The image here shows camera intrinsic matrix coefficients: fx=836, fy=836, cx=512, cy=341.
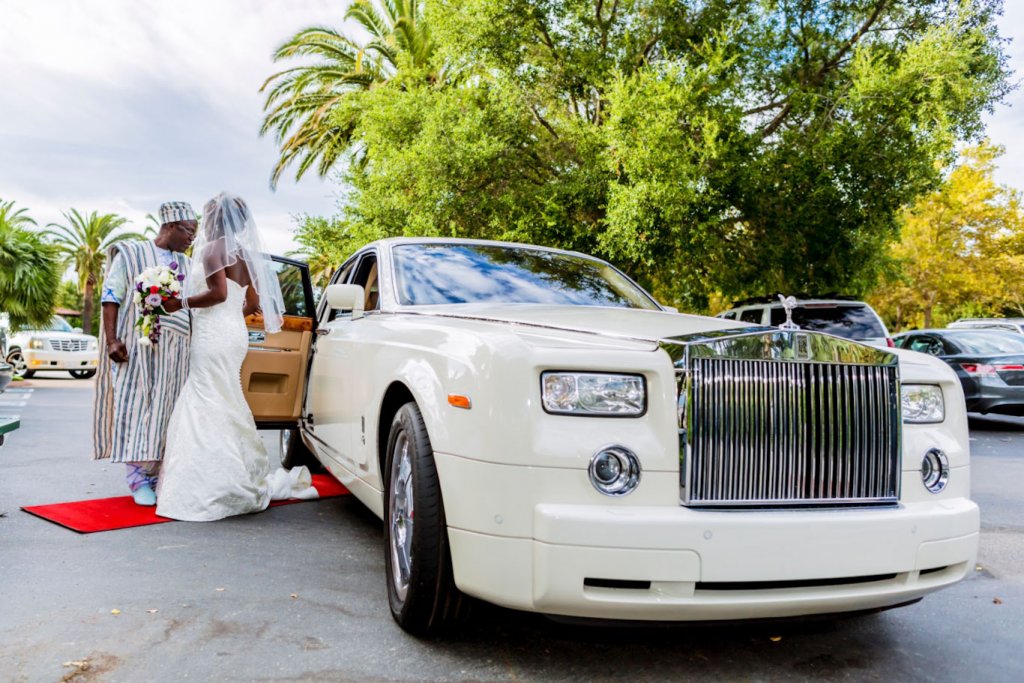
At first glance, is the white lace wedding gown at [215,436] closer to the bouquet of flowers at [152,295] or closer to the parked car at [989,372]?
the bouquet of flowers at [152,295]

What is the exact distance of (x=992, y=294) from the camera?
3256 cm

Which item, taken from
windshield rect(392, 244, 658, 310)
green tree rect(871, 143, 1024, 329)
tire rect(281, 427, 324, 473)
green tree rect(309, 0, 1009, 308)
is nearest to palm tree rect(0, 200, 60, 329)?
green tree rect(309, 0, 1009, 308)

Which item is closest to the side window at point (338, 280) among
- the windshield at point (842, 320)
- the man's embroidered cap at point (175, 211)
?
the man's embroidered cap at point (175, 211)

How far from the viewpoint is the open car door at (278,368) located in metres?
6.05

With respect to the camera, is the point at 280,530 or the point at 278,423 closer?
the point at 280,530

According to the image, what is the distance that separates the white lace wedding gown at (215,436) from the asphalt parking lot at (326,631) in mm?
317

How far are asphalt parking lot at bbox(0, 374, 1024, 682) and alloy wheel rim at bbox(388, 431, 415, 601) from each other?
216 millimetres

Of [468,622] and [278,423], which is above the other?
[278,423]

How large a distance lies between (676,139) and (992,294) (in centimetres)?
2592

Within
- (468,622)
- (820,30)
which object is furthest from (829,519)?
(820,30)

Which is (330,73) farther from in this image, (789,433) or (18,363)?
(789,433)

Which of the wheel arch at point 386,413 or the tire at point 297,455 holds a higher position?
the wheel arch at point 386,413

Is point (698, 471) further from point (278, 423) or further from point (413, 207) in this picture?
point (413, 207)

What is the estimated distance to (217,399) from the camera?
5.34 meters
